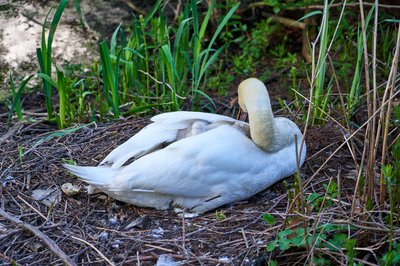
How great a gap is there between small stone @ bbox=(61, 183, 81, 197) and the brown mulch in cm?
4

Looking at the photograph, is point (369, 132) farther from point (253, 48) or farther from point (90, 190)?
point (253, 48)

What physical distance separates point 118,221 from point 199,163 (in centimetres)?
51

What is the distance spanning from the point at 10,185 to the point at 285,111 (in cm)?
187

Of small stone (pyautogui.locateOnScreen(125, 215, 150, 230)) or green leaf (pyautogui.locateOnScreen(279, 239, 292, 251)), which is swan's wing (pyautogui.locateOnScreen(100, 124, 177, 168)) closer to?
small stone (pyautogui.locateOnScreen(125, 215, 150, 230))

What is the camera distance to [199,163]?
371 cm

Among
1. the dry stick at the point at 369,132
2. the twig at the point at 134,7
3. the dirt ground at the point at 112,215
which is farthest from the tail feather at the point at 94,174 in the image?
the twig at the point at 134,7

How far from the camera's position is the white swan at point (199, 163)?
371 cm

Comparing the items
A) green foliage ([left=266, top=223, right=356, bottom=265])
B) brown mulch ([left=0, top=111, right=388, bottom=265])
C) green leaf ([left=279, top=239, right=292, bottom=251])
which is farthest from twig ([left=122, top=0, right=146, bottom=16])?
green leaf ([left=279, top=239, right=292, bottom=251])

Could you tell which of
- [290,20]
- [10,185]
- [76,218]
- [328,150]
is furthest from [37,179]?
[290,20]

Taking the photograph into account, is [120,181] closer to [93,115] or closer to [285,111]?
[93,115]

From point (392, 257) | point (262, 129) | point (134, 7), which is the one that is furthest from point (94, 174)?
point (134, 7)

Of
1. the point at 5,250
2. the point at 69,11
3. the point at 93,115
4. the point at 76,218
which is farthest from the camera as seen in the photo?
the point at 69,11

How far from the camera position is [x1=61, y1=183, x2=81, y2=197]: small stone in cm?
396

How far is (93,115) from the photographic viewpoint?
488cm
